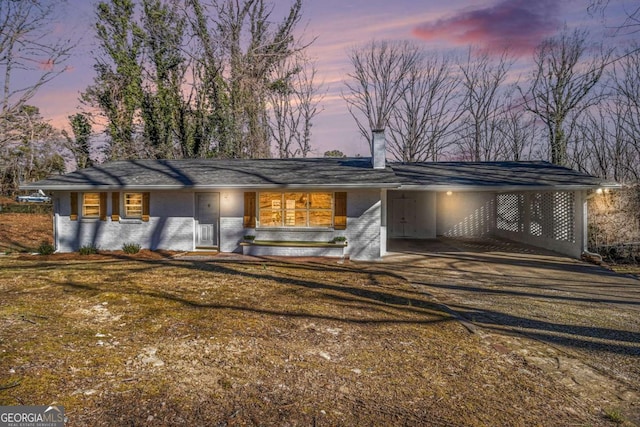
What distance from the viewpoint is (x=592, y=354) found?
4301mm

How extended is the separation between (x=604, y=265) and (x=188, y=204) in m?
14.0

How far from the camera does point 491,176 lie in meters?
12.9

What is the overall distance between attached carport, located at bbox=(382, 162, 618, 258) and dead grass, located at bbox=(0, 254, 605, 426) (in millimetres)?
7215

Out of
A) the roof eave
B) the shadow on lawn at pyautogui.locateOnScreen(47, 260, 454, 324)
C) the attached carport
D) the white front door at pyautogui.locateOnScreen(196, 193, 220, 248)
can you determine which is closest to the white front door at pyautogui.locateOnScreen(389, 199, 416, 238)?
the attached carport

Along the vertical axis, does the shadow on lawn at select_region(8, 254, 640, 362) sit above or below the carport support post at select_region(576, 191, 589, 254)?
below

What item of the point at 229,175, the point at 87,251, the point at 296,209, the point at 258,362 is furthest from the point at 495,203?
the point at 87,251

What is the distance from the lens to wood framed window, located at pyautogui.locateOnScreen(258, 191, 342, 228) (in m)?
11.5

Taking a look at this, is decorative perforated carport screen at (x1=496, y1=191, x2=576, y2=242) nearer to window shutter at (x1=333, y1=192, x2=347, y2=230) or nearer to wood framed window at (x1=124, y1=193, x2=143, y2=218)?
window shutter at (x1=333, y1=192, x2=347, y2=230)

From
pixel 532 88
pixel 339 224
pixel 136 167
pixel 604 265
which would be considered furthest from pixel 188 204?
pixel 532 88

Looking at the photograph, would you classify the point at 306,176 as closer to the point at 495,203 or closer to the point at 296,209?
the point at 296,209

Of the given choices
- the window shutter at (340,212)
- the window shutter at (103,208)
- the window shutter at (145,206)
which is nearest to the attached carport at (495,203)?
the window shutter at (340,212)

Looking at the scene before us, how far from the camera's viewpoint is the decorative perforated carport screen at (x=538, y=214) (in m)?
12.3

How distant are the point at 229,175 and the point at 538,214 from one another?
12975 mm

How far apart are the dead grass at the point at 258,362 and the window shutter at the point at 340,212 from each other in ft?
14.4
